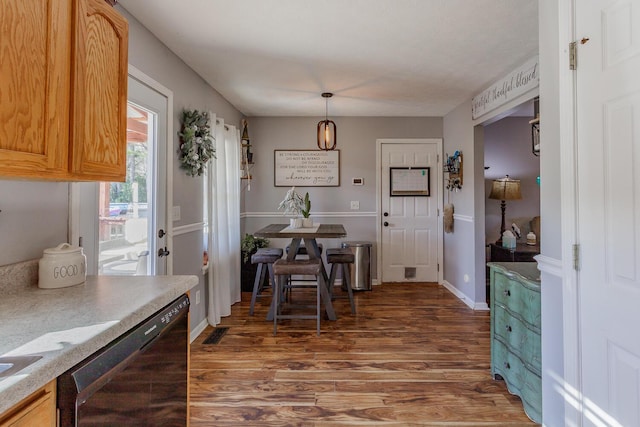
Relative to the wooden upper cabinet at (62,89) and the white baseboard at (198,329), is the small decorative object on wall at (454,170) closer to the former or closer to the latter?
the white baseboard at (198,329)

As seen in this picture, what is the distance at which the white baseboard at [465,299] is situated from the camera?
358 cm

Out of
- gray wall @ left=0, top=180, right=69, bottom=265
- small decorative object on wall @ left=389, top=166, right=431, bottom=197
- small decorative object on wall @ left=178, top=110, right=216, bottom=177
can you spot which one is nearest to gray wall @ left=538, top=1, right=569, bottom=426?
gray wall @ left=0, top=180, right=69, bottom=265

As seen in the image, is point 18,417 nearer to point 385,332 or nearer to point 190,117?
point 190,117

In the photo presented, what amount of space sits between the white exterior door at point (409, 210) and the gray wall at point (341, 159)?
157 millimetres

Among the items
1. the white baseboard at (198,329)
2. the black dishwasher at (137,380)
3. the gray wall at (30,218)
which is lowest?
the white baseboard at (198,329)

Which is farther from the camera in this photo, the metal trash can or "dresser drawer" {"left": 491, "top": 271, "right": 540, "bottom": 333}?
the metal trash can

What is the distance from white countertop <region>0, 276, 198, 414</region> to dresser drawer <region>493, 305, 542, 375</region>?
183cm

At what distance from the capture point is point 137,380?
Result: 102 cm

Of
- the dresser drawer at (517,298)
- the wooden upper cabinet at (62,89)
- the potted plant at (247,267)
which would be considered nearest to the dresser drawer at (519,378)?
the dresser drawer at (517,298)

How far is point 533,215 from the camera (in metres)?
4.25

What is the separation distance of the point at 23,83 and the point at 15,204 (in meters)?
0.56

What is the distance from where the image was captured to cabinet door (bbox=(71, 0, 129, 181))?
120 cm

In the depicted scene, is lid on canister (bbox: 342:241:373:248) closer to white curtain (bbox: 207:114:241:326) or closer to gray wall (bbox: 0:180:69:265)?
white curtain (bbox: 207:114:241:326)

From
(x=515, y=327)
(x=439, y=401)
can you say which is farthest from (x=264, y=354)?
(x=515, y=327)
